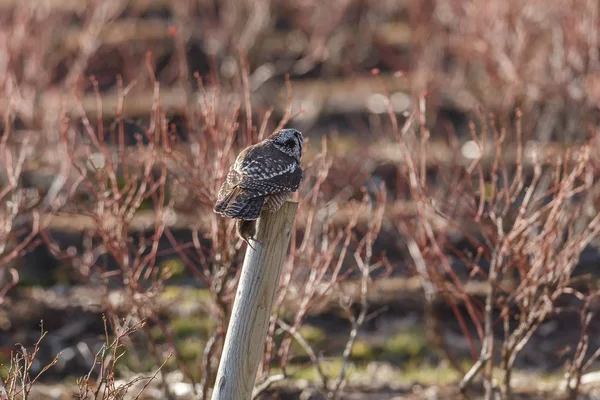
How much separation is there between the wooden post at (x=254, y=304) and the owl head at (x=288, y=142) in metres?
0.58

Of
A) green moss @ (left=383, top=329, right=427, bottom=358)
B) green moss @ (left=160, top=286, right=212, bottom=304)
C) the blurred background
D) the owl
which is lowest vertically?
green moss @ (left=383, top=329, right=427, bottom=358)

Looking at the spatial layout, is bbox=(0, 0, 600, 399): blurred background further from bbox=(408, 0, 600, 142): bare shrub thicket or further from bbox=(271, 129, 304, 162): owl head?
bbox=(271, 129, 304, 162): owl head

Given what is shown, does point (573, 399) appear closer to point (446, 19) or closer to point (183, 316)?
point (183, 316)

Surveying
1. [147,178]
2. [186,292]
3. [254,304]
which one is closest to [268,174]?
[254,304]

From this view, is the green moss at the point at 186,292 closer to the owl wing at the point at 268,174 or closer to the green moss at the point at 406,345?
the green moss at the point at 406,345

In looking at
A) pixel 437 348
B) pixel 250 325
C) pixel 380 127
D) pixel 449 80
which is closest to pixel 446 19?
pixel 449 80

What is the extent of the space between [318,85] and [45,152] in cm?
510

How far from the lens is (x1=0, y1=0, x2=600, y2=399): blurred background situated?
4.82 meters

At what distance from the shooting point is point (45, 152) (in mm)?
9578

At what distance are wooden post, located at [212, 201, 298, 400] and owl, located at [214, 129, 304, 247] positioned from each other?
6cm

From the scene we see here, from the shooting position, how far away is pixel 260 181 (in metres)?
3.67

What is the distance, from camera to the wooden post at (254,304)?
356 centimetres

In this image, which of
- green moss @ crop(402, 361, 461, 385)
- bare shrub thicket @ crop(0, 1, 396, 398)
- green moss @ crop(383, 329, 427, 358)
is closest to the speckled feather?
bare shrub thicket @ crop(0, 1, 396, 398)

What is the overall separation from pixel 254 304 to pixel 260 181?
575 mm
